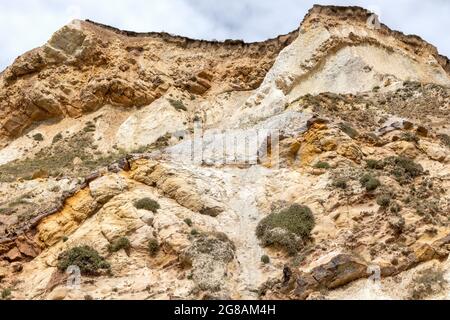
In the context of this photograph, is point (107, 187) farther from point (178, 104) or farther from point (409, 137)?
point (178, 104)

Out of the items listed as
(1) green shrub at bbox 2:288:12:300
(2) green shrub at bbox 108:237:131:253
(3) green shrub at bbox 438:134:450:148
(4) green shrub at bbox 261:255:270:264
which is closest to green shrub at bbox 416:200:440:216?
(4) green shrub at bbox 261:255:270:264

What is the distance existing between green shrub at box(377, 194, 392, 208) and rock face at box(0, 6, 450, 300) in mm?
47

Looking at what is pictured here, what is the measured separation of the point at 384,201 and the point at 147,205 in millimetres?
8217

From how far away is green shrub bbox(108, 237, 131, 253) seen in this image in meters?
19.3

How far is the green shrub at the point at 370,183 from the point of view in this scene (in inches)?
822

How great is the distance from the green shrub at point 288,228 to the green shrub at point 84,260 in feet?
18.2

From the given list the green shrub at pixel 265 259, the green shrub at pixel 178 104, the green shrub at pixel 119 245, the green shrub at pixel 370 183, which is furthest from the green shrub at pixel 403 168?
the green shrub at pixel 178 104

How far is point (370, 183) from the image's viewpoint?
21000mm

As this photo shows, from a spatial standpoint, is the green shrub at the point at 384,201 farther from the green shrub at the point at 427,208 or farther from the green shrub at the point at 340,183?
the green shrub at the point at 340,183

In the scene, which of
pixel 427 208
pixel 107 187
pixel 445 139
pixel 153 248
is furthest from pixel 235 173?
pixel 445 139

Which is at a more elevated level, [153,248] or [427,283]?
[153,248]

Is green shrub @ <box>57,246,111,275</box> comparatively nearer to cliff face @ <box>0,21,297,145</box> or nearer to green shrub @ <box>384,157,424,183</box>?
green shrub @ <box>384,157,424,183</box>

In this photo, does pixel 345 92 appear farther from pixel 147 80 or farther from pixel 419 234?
pixel 419 234
